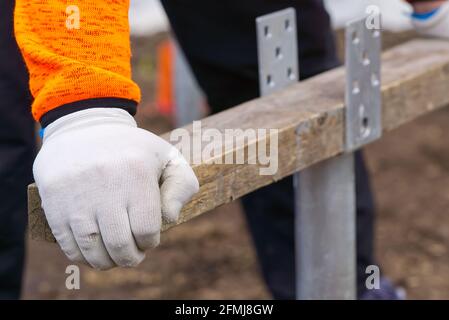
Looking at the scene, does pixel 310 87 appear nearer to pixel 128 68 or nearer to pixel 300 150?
pixel 300 150

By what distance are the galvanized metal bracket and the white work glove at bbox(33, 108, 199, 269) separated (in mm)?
477

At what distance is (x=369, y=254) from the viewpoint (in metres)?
1.82

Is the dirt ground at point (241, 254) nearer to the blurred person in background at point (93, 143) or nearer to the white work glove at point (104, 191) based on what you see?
the blurred person in background at point (93, 143)

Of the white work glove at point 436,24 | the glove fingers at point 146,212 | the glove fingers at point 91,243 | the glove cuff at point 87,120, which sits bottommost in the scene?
the glove fingers at point 91,243

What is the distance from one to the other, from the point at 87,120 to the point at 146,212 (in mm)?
138

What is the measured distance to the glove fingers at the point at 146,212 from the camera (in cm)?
98

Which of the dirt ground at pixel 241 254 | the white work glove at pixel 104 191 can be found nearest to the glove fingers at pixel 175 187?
the white work glove at pixel 104 191

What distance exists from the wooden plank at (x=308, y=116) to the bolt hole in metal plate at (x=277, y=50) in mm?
46

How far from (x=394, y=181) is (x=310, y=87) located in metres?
1.48

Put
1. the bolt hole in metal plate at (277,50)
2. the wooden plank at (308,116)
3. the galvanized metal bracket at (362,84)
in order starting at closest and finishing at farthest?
the wooden plank at (308,116)
the galvanized metal bracket at (362,84)
the bolt hole in metal plate at (277,50)

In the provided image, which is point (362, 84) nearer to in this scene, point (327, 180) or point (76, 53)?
point (327, 180)

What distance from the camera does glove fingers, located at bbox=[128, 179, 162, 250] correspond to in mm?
983

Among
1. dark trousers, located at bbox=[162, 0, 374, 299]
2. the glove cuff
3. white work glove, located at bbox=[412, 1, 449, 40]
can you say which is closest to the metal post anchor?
dark trousers, located at bbox=[162, 0, 374, 299]

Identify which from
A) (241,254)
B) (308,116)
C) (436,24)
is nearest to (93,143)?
(308,116)
